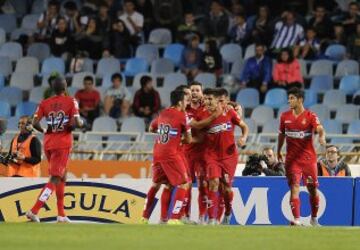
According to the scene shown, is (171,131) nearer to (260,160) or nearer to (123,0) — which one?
(260,160)

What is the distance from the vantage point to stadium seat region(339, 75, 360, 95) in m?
27.5

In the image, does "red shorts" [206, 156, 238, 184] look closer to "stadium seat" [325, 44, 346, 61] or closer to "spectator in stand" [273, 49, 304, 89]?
"spectator in stand" [273, 49, 304, 89]

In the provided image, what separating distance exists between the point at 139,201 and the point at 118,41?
920 cm

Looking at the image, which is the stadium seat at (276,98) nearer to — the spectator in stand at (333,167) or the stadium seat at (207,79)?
the stadium seat at (207,79)

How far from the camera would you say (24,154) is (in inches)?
834

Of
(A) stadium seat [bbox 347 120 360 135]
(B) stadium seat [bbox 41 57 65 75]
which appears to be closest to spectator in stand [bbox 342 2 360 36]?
(A) stadium seat [bbox 347 120 360 135]

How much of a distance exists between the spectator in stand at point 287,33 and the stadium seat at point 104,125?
3767mm

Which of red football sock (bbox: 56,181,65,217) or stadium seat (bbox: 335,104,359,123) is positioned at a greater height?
stadium seat (bbox: 335,104,359,123)

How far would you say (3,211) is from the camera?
21281 millimetres

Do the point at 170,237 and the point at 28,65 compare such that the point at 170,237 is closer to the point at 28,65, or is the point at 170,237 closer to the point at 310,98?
the point at 310,98

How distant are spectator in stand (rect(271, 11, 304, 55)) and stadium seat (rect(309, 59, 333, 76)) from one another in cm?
69

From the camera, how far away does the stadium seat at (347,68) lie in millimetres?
27750

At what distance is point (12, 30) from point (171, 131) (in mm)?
13779

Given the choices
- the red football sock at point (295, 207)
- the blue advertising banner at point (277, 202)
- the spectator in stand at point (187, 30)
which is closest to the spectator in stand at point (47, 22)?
the spectator in stand at point (187, 30)
